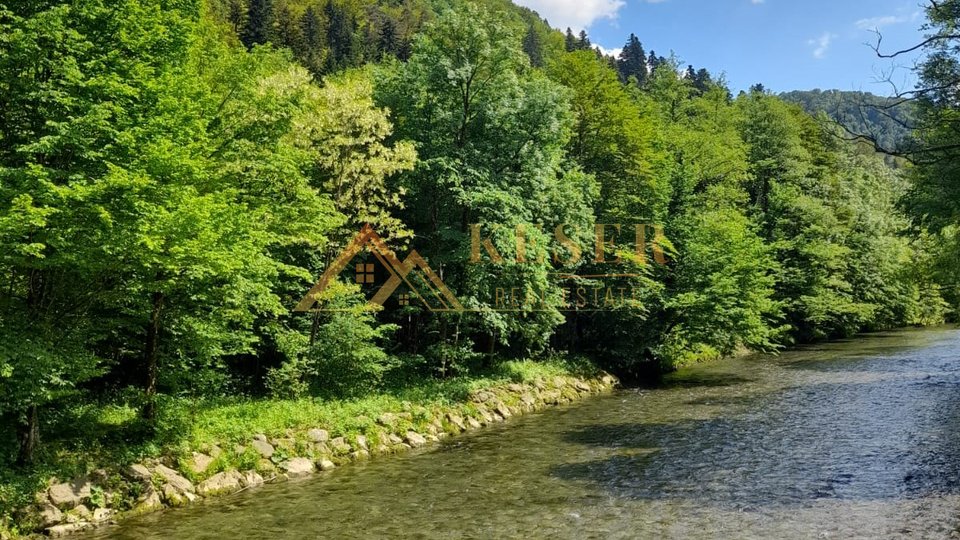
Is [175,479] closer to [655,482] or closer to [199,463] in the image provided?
[199,463]

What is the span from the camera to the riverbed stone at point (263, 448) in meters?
15.7

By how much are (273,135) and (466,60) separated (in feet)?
32.8

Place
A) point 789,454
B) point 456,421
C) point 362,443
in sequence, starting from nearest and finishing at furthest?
point 789,454, point 362,443, point 456,421

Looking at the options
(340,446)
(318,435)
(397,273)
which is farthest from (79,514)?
(397,273)

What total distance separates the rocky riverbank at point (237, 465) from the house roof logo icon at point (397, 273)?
13.9ft

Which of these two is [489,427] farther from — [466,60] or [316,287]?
[466,60]

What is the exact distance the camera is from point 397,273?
2523cm

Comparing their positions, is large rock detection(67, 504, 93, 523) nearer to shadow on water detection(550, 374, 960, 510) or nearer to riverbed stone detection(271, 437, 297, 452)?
riverbed stone detection(271, 437, 297, 452)

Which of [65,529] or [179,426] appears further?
[179,426]

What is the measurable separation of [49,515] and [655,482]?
1276cm

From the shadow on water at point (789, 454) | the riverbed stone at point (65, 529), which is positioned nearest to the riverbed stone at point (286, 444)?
the riverbed stone at point (65, 529)

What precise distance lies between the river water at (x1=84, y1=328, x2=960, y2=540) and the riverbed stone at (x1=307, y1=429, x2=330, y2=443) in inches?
61.6

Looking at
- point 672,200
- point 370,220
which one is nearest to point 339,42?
point 672,200

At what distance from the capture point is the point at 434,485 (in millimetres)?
14492
